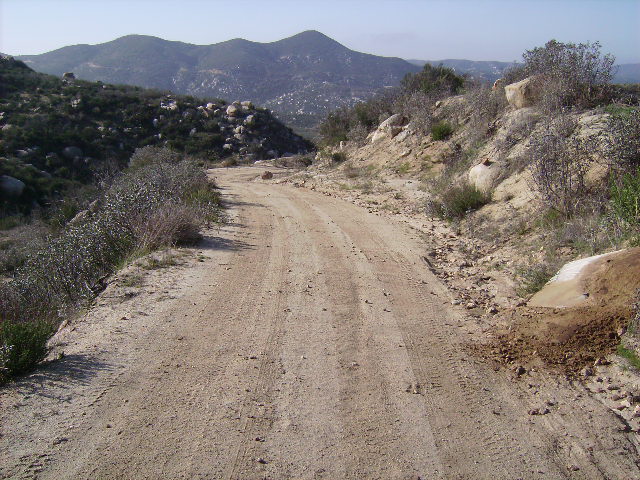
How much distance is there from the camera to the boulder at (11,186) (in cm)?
2462

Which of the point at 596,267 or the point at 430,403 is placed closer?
the point at 430,403

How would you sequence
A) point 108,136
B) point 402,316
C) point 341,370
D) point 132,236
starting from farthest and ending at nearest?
point 108,136 → point 132,236 → point 402,316 → point 341,370

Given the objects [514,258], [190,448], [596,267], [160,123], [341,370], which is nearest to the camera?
[190,448]

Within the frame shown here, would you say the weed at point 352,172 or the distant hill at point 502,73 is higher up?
the distant hill at point 502,73

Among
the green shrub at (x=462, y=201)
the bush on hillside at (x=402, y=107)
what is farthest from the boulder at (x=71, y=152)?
the green shrub at (x=462, y=201)

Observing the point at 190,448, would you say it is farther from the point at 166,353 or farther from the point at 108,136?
the point at 108,136

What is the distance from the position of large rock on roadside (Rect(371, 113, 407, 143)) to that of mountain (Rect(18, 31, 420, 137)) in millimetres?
53514

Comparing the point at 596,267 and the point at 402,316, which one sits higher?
the point at 596,267

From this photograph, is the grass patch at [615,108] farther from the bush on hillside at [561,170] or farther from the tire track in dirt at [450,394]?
the tire track in dirt at [450,394]

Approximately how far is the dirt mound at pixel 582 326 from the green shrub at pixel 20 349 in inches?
174

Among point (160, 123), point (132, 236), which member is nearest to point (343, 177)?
point (132, 236)

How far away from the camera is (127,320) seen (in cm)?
606

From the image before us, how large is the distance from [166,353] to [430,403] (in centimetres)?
264

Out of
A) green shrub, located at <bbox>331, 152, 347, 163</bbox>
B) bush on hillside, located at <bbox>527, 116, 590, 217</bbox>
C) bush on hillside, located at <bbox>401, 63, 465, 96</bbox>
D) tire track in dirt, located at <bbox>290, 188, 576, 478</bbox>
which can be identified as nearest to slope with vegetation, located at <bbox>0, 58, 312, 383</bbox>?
tire track in dirt, located at <bbox>290, 188, 576, 478</bbox>
